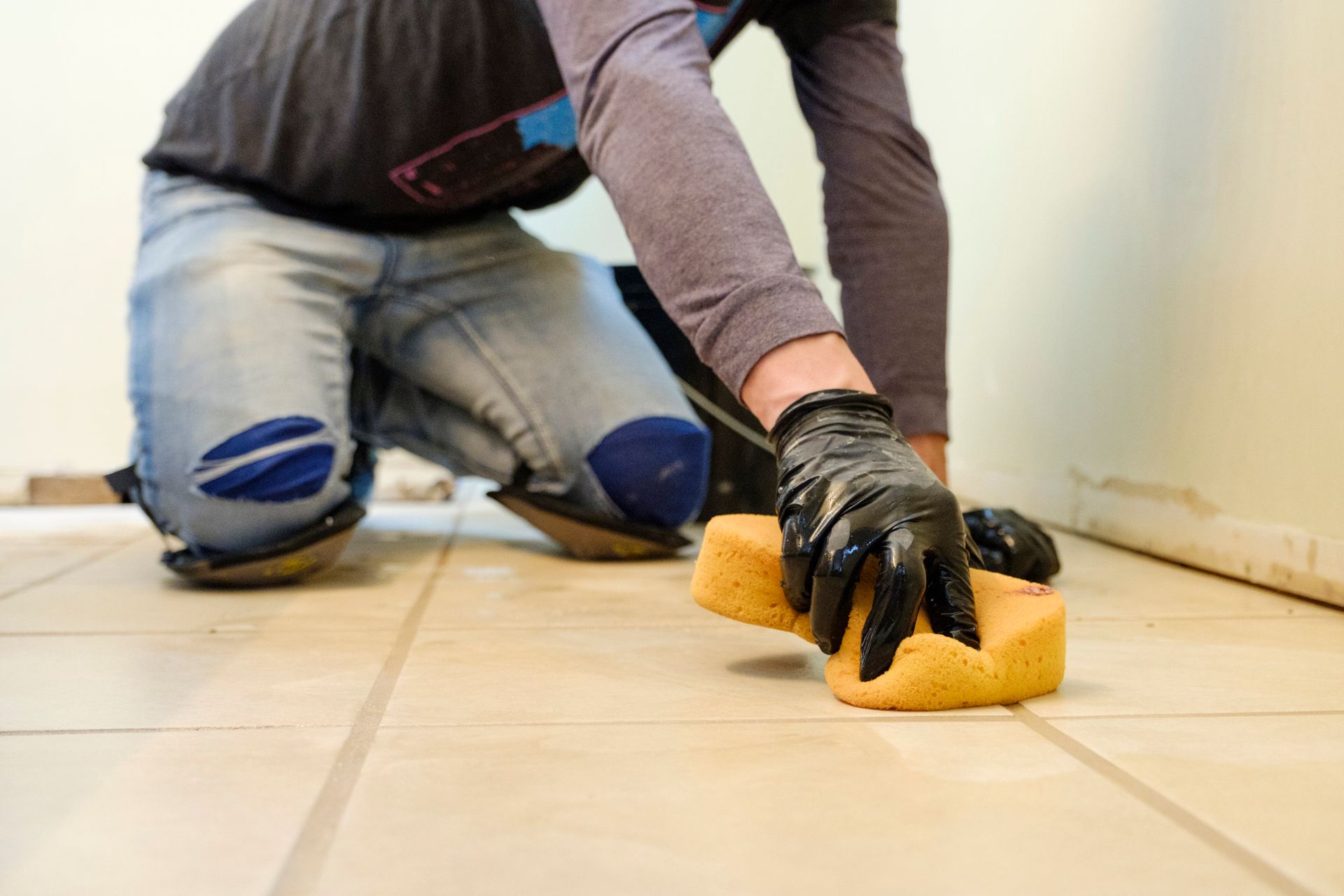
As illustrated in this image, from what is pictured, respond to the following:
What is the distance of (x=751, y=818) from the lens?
450 millimetres

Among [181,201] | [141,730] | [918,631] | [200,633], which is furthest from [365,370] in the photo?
[918,631]

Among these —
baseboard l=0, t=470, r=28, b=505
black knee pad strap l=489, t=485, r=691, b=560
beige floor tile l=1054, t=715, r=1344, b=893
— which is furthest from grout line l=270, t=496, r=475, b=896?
baseboard l=0, t=470, r=28, b=505

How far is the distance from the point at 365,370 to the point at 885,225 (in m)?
0.73

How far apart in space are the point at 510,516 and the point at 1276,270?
48.1 inches

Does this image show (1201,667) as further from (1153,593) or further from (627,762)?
(627,762)

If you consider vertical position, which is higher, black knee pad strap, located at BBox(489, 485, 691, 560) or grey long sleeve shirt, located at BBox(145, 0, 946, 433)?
grey long sleeve shirt, located at BBox(145, 0, 946, 433)

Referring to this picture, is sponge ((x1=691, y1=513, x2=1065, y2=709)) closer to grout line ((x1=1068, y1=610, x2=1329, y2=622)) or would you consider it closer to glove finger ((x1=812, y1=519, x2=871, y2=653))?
glove finger ((x1=812, y1=519, x2=871, y2=653))

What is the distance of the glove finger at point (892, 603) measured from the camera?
0.60m

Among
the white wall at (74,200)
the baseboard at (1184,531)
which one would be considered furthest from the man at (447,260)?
the white wall at (74,200)

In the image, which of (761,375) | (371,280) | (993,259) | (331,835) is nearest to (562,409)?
(371,280)

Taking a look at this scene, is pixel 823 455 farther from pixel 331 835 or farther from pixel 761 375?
pixel 331 835

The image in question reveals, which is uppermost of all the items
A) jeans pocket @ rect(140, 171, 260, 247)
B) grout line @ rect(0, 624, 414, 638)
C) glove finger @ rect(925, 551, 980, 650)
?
jeans pocket @ rect(140, 171, 260, 247)

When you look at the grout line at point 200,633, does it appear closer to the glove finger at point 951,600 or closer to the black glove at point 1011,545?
the glove finger at point 951,600

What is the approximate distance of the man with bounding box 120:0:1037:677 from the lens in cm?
110
